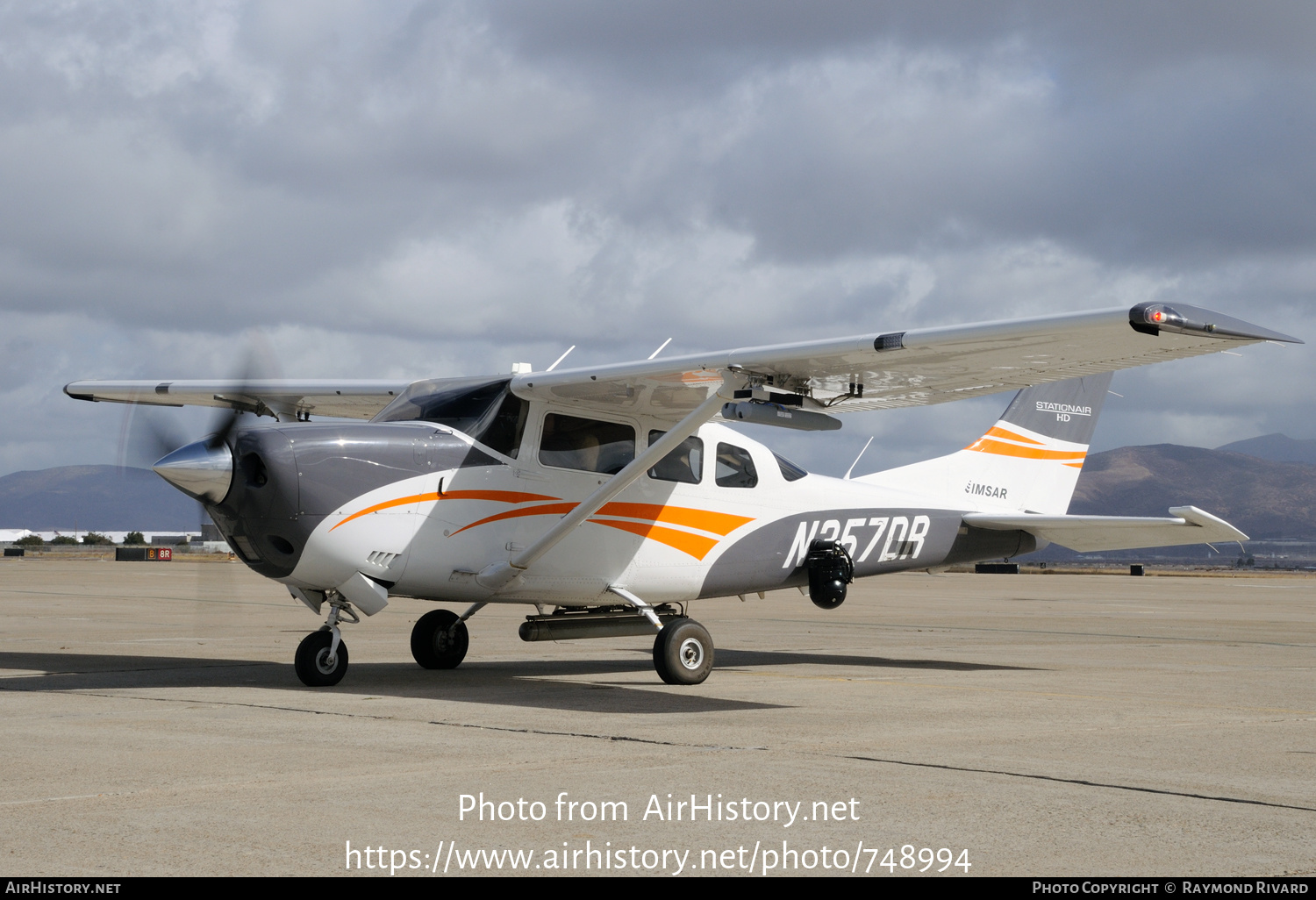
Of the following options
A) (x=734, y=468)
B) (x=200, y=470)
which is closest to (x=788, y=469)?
(x=734, y=468)

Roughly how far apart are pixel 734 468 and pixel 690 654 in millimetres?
2307

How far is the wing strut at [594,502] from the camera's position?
416 inches

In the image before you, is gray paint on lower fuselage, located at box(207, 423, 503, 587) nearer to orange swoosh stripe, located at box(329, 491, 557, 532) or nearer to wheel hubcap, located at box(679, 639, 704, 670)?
orange swoosh stripe, located at box(329, 491, 557, 532)

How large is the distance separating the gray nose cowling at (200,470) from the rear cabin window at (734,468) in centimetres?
492

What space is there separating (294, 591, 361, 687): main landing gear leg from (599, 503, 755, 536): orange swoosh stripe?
8.30 ft

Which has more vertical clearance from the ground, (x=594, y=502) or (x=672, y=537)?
(x=594, y=502)

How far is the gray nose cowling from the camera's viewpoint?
9578mm

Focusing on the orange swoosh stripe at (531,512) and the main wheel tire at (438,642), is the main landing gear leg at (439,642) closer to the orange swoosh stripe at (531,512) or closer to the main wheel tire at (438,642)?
the main wheel tire at (438,642)

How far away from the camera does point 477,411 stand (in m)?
11.3

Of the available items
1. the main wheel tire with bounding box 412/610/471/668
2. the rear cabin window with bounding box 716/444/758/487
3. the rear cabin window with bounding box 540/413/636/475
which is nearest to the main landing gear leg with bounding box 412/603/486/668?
the main wheel tire with bounding box 412/610/471/668

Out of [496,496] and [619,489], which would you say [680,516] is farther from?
[496,496]

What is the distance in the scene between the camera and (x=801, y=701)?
10.0 meters

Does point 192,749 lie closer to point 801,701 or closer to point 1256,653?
point 801,701
